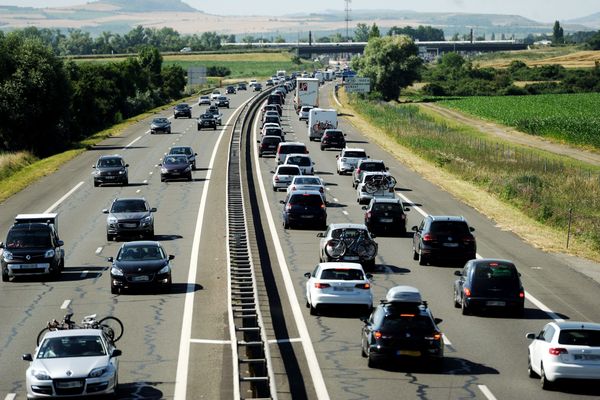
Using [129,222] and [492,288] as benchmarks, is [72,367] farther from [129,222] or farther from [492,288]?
[129,222]

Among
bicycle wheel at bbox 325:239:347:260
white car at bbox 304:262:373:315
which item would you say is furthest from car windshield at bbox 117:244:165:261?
bicycle wheel at bbox 325:239:347:260

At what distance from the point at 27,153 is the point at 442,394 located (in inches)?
2762

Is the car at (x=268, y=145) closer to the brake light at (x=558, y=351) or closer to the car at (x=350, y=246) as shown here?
the car at (x=350, y=246)

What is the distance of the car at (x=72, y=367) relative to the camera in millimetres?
20484

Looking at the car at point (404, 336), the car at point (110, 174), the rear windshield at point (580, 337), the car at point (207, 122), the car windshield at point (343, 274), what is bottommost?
the car at point (207, 122)

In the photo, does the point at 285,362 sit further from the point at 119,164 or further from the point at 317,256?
the point at 119,164

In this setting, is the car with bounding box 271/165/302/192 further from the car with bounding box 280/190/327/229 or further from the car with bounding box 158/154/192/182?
the car with bounding box 280/190/327/229

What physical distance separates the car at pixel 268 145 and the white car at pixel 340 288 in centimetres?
5241

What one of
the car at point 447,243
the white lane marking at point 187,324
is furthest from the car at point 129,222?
the car at point 447,243

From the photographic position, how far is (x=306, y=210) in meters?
47.2

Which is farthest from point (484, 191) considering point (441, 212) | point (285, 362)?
point (285, 362)

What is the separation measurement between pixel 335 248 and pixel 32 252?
8736 mm

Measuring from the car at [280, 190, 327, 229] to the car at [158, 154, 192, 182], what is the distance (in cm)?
1943

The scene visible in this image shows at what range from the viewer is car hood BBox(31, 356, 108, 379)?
20531 millimetres
